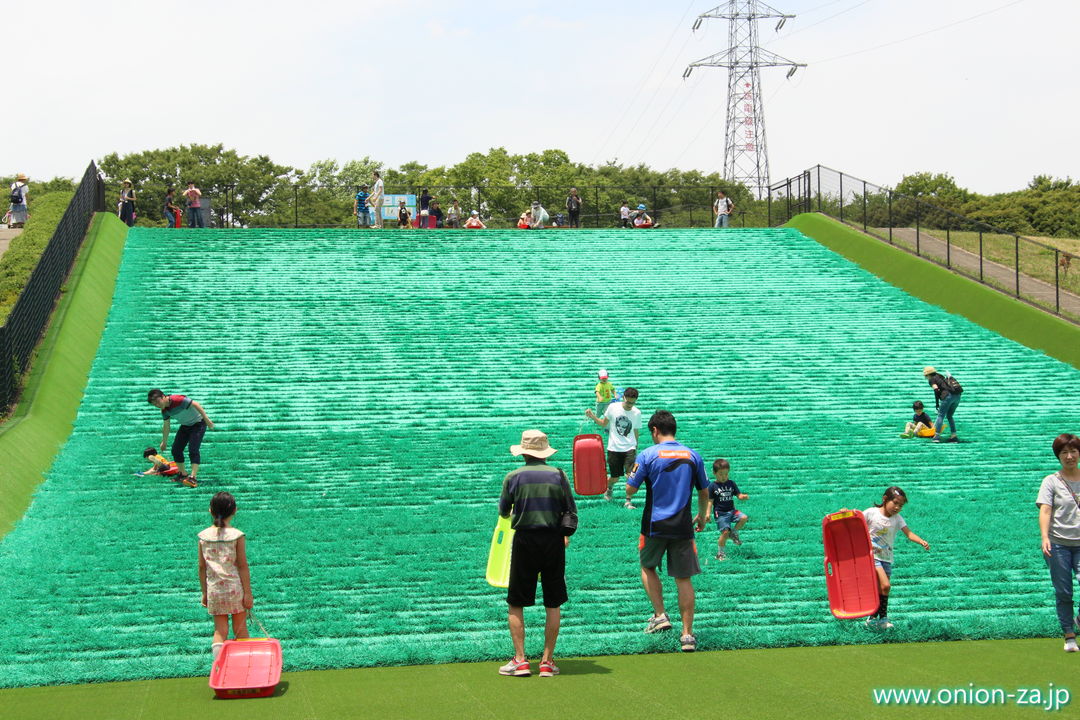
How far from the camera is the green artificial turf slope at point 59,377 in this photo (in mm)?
12500

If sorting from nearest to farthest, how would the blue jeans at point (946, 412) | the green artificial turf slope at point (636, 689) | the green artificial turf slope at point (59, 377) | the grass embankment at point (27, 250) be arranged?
the green artificial turf slope at point (636, 689), the green artificial turf slope at point (59, 377), the blue jeans at point (946, 412), the grass embankment at point (27, 250)

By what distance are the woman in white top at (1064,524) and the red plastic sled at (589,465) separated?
510cm

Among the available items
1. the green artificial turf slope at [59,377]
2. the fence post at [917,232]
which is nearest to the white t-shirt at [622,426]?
the green artificial turf slope at [59,377]

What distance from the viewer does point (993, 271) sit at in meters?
23.7

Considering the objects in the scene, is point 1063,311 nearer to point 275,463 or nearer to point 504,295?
point 504,295

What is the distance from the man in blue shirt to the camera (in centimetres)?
760

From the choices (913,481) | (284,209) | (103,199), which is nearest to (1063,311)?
(913,481)

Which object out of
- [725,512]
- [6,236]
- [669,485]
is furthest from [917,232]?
[6,236]

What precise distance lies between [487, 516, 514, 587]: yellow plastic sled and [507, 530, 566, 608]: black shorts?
31cm

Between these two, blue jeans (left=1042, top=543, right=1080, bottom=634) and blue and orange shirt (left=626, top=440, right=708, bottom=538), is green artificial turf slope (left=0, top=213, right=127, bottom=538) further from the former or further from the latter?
blue jeans (left=1042, top=543, right=1080, bottom=634)

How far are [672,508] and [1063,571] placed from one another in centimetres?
258

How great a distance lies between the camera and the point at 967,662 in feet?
23.1

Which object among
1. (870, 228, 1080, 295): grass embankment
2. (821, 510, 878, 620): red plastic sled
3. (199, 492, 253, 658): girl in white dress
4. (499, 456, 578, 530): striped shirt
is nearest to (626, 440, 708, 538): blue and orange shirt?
(499, 456, 578, 530): striped shirt

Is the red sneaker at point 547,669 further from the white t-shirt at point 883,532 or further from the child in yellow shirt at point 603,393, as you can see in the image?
the child in yellow shirt at point 603,393
